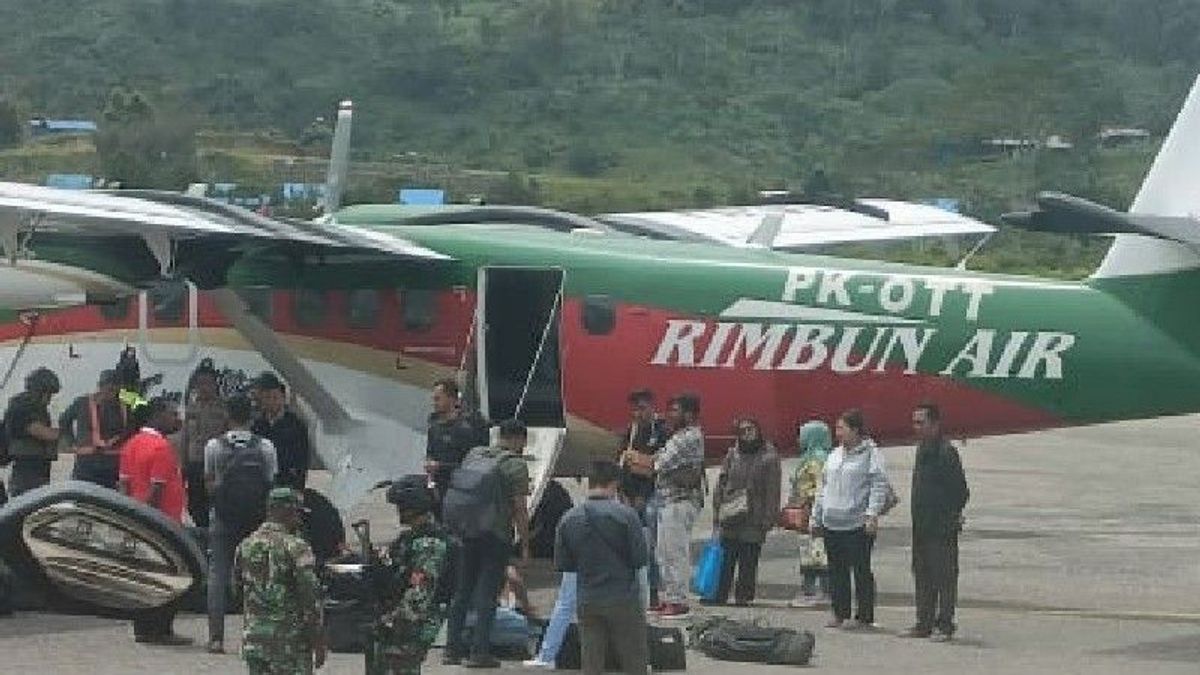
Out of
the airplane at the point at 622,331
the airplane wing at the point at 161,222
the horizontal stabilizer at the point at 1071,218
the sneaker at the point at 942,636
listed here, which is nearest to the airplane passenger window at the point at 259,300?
the airplane at the point at 622,331

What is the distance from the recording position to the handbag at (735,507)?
16516mm

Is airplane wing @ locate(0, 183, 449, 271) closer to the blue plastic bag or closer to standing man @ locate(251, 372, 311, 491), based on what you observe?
standing man @ locate(251, 372, 311, 491)

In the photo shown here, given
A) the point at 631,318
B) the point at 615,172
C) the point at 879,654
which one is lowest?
the point at 615,172

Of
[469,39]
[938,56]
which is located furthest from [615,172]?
[938,56]

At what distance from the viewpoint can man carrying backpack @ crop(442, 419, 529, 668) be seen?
13.7 meters

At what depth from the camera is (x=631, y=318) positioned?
18.3 meters

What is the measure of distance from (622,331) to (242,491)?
5.12m

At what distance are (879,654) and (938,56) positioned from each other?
94966mm

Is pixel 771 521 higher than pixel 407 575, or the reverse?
pixel 407 575

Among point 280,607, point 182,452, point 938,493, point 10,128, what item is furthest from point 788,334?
point 10,128

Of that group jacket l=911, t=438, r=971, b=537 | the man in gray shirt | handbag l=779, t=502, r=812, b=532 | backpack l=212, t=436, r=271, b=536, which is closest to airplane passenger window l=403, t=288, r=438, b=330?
handbag l=779, t=502, r=812, b=532

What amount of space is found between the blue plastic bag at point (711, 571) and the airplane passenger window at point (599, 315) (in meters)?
2.22

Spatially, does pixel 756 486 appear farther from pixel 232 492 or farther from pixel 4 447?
pixel 4 447

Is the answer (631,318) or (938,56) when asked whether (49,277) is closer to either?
(631,318)
